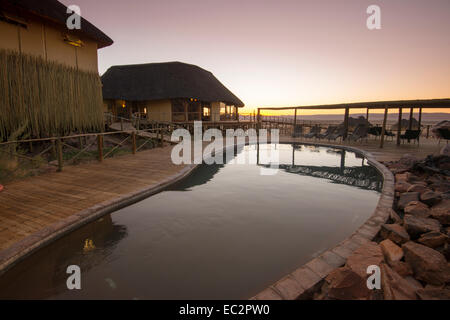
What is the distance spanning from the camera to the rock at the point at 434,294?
6.20 ft

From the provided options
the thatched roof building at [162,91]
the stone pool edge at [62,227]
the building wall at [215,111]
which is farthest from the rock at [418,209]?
the building wall at [215,111]

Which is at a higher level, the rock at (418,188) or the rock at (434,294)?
the rock at (418,188)

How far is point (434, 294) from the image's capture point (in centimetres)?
192

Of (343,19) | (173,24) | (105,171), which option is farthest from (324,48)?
(105,171)

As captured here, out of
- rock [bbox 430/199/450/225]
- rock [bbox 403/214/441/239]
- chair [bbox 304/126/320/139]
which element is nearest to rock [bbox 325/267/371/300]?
rock [bbox 403/214/441/239]

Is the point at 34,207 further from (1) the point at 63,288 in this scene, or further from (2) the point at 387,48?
(2) the point at 387,48

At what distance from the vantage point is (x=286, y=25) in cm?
1603

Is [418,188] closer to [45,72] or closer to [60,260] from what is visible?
[60,260]

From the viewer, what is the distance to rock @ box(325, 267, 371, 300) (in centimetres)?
204

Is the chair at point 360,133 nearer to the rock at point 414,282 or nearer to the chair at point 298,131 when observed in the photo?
the chair at point 298,131

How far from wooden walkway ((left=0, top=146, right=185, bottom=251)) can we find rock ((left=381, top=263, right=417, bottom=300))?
421 centimetres

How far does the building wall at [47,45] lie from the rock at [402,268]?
40.4 ft

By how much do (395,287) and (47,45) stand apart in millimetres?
13048

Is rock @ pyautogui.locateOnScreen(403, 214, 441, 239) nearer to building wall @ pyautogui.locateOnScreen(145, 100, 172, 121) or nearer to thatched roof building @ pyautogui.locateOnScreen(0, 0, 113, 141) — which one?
thatched roof building @ pyautogui.locateOnScreen(0, 0, 113, 141)
